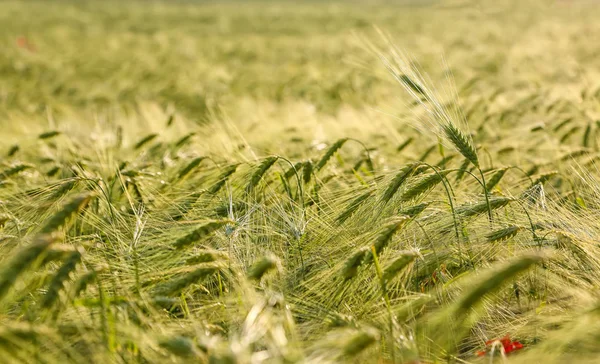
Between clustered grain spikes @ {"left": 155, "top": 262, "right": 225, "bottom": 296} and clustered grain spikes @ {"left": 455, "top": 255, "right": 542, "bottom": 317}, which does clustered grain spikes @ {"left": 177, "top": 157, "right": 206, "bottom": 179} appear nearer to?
clustered grain spikes @ {"left": 155, "top": 262, "right": 225, "bottom": 296}

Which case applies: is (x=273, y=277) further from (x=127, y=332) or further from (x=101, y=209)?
(x=101, y=209)

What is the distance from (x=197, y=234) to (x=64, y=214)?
0.37 m

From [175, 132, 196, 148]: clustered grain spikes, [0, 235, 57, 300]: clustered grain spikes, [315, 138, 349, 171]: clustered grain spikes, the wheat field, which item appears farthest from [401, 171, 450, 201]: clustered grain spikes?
[175, 132, 196, 148]: clustered grain spikes

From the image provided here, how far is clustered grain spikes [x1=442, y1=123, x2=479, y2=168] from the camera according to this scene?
2.24m

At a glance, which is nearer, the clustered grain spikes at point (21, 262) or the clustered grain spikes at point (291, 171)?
the clustered grain spikes at point (21, 262)

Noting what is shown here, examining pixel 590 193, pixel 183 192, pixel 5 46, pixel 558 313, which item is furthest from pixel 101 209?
pixel 5 46

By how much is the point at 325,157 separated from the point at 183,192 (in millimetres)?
601

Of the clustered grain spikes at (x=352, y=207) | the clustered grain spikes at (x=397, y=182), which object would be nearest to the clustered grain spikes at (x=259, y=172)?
the clustered grain spikes at (x=352, y=207)

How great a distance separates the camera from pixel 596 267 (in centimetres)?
189

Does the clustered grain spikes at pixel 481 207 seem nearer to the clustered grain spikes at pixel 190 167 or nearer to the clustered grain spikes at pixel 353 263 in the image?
the clustered grain spikes at pixel 353 263

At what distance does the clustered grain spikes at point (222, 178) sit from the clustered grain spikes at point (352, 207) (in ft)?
1.75

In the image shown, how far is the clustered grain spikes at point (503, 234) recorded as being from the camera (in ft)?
6.53

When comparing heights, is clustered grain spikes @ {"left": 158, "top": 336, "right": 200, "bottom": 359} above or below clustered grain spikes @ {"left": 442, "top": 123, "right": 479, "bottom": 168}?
below

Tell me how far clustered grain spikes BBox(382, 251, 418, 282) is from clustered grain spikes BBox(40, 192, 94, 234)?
0.80 metres
